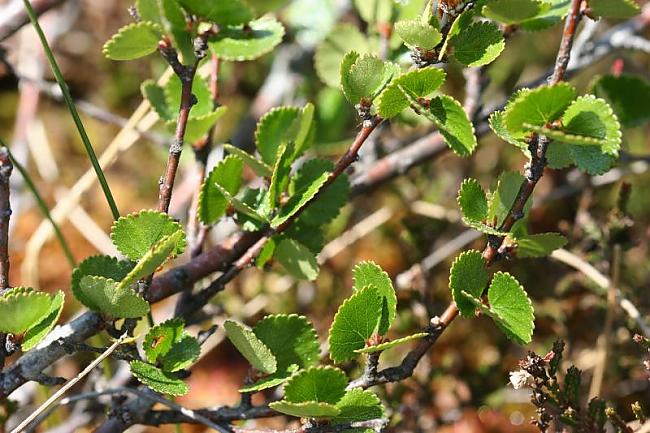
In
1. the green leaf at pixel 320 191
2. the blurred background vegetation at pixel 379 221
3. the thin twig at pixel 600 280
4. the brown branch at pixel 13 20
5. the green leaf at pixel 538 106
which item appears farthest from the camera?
the blurred background vegetation at pixel 379 221

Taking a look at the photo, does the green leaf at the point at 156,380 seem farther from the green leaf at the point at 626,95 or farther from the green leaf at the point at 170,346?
the green leaf at the point at 626,95

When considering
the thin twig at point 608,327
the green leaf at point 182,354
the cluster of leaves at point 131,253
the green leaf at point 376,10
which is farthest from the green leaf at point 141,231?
the thin twig at point 608,327

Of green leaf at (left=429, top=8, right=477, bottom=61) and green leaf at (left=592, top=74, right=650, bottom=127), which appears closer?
green leaf at (left=429, top=8, right=477, bottom=61)

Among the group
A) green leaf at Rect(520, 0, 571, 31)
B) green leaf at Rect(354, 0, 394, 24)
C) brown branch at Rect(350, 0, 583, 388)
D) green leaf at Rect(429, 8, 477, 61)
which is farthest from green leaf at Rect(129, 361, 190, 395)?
green leaf at Rect(354, 0, 394, 24)

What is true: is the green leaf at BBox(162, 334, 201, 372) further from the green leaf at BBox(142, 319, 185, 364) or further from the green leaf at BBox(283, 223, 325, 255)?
the green leaf at BBox(283, 223, 325, 255)

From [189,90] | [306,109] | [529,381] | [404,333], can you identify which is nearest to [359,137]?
[306,109]

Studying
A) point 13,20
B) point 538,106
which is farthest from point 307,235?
point 13,20
